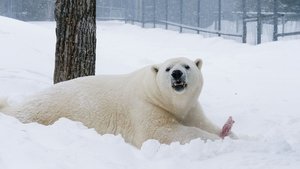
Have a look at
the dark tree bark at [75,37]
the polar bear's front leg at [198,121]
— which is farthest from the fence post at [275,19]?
the polar bear's front leg at [198,121]

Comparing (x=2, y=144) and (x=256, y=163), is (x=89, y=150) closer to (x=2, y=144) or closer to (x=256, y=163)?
(x=2, y=144)

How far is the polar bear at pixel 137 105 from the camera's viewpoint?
4.82 metres

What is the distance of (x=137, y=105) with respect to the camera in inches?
198

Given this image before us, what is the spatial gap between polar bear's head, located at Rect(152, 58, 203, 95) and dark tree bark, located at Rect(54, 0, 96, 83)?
59.3 inches

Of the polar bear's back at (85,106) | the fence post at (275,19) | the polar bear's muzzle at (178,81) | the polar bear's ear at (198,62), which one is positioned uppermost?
the fence post at (275,19)

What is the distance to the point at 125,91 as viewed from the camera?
5.17 m

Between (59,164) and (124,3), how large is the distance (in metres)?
30.0

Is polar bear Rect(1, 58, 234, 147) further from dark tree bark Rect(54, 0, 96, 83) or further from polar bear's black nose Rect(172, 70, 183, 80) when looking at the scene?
dark tree bark Rect(54, 0, 96, 83)

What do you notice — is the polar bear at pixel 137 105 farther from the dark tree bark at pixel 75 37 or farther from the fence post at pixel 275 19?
the fence post at pixel 275 19

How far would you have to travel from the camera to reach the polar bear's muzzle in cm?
473

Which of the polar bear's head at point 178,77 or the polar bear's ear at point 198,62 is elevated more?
the polar bear's ear at point 198,62

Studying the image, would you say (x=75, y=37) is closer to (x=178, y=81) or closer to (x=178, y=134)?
(x=178, y=81)

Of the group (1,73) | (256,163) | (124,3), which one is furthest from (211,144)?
(124,3)

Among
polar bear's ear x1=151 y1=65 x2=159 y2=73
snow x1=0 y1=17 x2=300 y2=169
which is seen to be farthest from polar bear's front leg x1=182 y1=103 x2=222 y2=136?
polar bear's ear x1=151 y1=65 x2=159 y2=73
